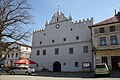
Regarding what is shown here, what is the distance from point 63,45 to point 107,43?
1157cm

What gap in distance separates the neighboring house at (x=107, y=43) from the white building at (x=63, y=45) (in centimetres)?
378

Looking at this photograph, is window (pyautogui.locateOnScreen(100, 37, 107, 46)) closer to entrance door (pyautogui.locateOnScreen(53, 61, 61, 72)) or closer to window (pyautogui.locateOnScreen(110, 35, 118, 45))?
window (pyautogui.locateOnScreen(110, 35, 118, 45))

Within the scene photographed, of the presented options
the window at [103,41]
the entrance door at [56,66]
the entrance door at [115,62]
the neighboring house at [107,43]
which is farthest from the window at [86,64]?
the entrance door at [56,66]

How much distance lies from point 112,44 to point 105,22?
452 centimetres

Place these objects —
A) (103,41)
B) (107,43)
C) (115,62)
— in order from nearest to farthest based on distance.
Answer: (115,62) → (107,43) → (103,41)

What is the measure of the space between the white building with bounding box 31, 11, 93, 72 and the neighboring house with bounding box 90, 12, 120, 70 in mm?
3781

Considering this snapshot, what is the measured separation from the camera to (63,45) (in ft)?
122

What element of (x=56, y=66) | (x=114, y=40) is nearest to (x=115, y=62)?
(x=114, y=40)

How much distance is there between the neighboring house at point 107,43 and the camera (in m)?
27.7

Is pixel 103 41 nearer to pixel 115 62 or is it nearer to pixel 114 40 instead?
pixel 114 40

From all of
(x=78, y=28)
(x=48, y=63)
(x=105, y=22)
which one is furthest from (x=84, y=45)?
(x=48, y=63)

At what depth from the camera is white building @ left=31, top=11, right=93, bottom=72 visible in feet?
112

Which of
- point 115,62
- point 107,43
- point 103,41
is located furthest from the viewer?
point 103,41

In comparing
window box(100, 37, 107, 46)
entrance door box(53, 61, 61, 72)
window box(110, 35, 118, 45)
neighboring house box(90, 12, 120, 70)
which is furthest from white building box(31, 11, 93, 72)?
window box(110, 35, 118, 45)
